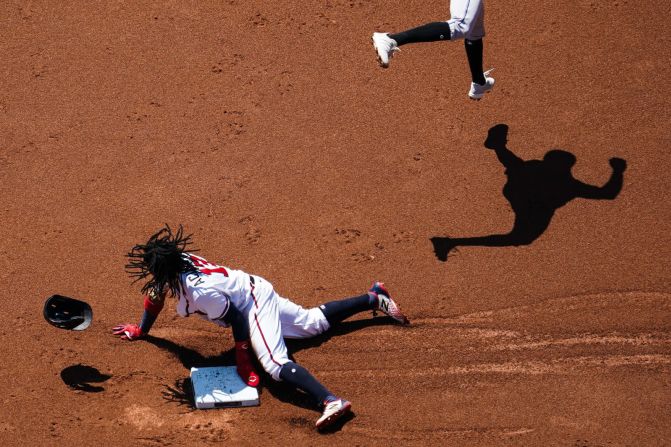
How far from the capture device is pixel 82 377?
828cm

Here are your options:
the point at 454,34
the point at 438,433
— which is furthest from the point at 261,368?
the point at 454,34

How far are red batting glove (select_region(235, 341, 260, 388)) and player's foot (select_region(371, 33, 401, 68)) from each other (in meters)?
2.87

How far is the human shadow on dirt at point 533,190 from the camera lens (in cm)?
973

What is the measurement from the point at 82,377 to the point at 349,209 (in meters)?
3.13

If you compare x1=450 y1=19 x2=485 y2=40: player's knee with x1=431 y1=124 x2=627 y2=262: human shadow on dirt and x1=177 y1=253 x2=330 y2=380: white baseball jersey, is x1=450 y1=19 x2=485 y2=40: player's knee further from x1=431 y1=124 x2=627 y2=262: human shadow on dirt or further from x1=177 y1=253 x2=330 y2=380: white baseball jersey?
x1=177 y1=253 x2=330 y2=380: white baseball jersey

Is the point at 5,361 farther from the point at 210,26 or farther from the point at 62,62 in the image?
the point at 210,26

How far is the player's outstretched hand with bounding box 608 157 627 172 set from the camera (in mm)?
10430

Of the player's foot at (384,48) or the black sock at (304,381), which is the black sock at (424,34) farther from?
the black sock at (304,381)

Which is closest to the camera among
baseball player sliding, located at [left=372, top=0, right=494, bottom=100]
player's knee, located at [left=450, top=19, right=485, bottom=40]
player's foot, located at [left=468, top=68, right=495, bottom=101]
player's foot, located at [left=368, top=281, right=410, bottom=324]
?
player's foot, located at [left=368, top=281, right=410, bottom=324]

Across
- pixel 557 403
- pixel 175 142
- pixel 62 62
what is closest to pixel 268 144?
pixel 175 142

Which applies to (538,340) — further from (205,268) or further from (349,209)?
(205,268)

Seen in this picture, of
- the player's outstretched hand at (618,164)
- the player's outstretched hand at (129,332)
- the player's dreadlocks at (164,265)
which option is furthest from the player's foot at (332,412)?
the player's outstretched hand at (618,164)

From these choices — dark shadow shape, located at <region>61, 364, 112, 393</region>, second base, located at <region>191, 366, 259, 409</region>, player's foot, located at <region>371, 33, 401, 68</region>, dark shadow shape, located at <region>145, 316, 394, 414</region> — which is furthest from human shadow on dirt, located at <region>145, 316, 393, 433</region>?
player's foot, located at <region>371, 33, 401, 68</region>

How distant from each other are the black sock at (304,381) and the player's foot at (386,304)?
1.04m
